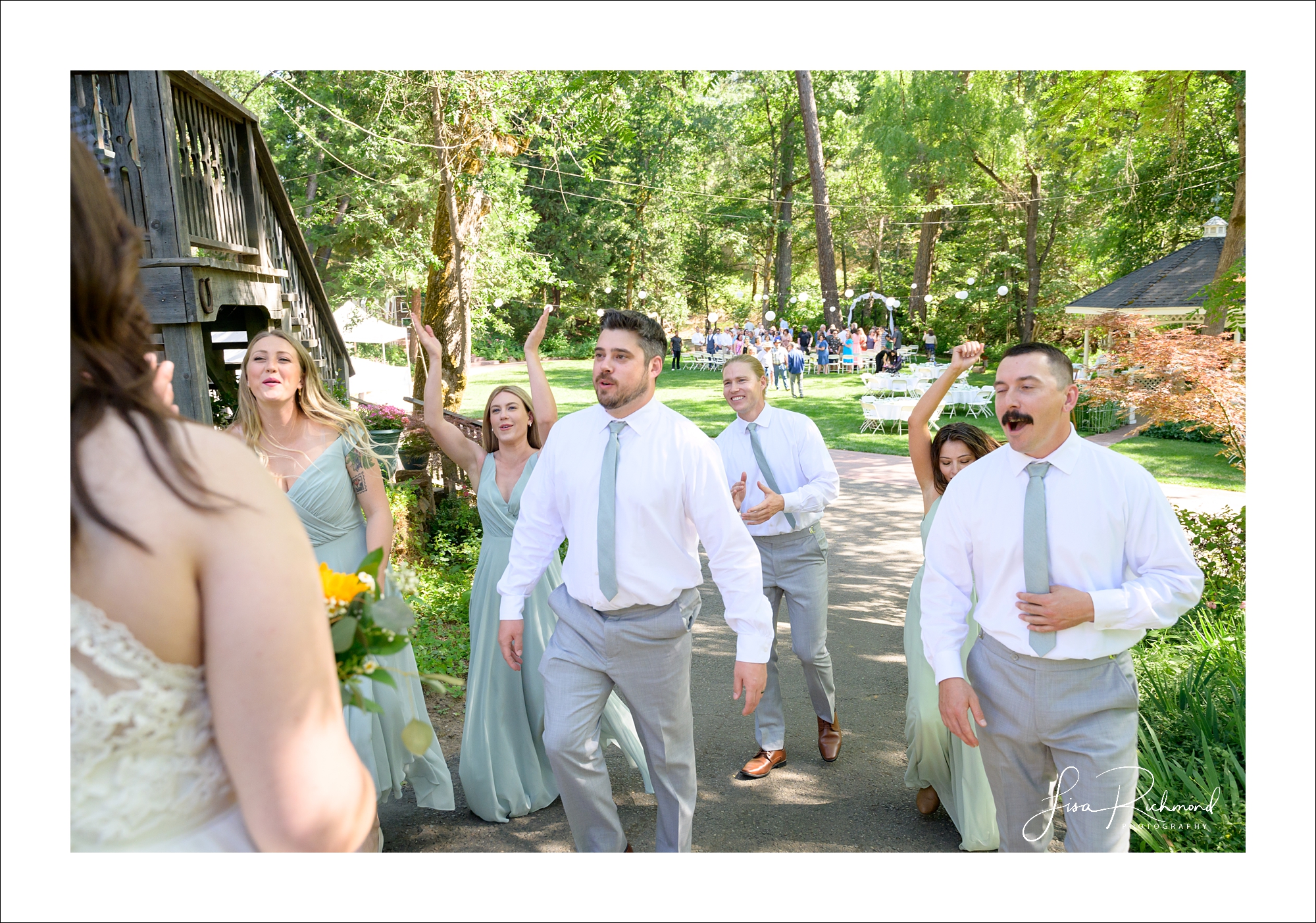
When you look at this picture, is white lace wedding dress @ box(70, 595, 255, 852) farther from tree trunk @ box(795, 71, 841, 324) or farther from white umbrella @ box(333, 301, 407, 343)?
white umbrella @ box(333, 301, 407, 343)

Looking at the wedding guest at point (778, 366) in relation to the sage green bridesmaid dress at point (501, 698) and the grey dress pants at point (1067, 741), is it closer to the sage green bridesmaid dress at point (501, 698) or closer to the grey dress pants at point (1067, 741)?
the sage green bridesmaid dress at point (501, 698)

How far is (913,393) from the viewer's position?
1991cm

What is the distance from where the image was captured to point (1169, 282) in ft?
66.6

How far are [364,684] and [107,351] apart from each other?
A: 112 inches

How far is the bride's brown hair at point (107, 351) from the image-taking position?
1.54 metres

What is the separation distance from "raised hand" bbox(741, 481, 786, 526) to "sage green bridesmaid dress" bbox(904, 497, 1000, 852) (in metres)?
0.73

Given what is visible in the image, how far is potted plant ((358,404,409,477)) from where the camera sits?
816cm

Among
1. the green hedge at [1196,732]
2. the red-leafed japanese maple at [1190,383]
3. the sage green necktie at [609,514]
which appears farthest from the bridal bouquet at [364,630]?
the red-leafed japanese maple at [1190,383]

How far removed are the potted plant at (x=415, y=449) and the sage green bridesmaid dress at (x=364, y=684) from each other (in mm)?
5189

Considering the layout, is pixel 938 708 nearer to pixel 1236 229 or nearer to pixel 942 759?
pixel 942 759

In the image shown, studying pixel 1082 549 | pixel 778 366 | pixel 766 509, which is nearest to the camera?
pixel 1082 549

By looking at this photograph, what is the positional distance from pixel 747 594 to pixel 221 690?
2327 mm

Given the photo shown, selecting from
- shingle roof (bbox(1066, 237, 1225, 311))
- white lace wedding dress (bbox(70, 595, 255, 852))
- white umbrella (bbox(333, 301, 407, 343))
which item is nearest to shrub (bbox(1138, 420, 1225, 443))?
shingle roof (bbox(1066, 237, 1225, 311))
